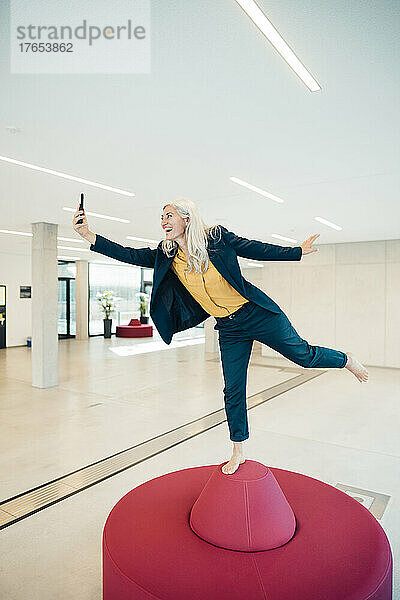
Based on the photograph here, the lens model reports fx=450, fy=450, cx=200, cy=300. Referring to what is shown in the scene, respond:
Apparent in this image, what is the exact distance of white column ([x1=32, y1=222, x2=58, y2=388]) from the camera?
348 inches

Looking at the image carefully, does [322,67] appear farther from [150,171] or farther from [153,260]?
[150,171]

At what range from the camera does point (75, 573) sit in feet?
9.77

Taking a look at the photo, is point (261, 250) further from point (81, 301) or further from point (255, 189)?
point (81, 301)

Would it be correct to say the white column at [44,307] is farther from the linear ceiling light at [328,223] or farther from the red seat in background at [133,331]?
the red seat in background at [133,331]

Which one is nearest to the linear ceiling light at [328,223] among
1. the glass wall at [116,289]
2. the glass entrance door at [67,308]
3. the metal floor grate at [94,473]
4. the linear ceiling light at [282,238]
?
the linear ceiling light at [282,238]

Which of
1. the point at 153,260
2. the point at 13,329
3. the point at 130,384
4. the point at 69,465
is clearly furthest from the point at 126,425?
the point at 13,329

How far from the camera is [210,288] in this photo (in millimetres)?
2846

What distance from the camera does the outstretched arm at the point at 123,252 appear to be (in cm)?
273

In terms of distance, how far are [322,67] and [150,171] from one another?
9.08ft

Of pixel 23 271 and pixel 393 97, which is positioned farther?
pixel 23 271

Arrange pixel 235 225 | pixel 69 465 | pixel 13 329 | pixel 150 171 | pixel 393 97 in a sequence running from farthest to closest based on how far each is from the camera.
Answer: pixel 13 329 < pixel 235 225 < pixel 150 171 < pixel 69 465 < pixel 393 97

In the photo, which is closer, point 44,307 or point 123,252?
point 123,252

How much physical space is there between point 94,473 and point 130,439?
1149 millimetres

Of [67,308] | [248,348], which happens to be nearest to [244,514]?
[248,348]
